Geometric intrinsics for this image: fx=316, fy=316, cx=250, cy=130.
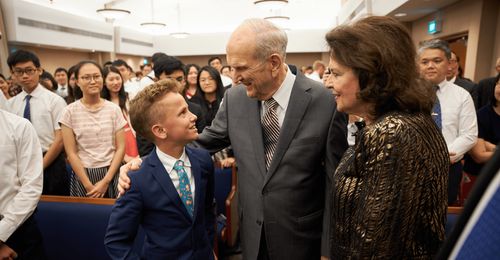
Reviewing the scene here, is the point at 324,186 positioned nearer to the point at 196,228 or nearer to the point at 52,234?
the point at 196,228

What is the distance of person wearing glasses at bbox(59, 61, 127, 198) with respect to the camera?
94.5 inches

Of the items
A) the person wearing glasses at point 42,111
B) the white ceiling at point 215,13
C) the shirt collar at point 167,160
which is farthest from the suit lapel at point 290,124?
the white ceiling at point 215,13

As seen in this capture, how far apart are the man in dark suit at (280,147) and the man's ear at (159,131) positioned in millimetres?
342

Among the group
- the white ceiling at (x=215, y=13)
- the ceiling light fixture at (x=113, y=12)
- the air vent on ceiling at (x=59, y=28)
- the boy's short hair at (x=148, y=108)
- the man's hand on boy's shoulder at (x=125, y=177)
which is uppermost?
the white ceiling at (x=215, y=13)

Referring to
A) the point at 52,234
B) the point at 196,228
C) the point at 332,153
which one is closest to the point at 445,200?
the point at 332,153

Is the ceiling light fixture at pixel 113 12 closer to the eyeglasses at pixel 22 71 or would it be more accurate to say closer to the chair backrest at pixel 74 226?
the eyeglasses at pixel 22 71

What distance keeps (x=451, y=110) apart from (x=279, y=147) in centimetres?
170

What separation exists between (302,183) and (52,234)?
5.24 ft

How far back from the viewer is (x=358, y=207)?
89 centimetres

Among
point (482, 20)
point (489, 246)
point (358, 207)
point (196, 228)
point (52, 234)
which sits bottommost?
point (52, 234)

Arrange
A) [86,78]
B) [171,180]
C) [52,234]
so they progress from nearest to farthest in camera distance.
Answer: [171,180]
[52,234]
[86,78]

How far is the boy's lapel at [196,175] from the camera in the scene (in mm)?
1336

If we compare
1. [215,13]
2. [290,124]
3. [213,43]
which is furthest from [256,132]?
[215,13]

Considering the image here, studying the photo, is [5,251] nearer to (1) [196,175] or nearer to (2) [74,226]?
(2) [74,226]
